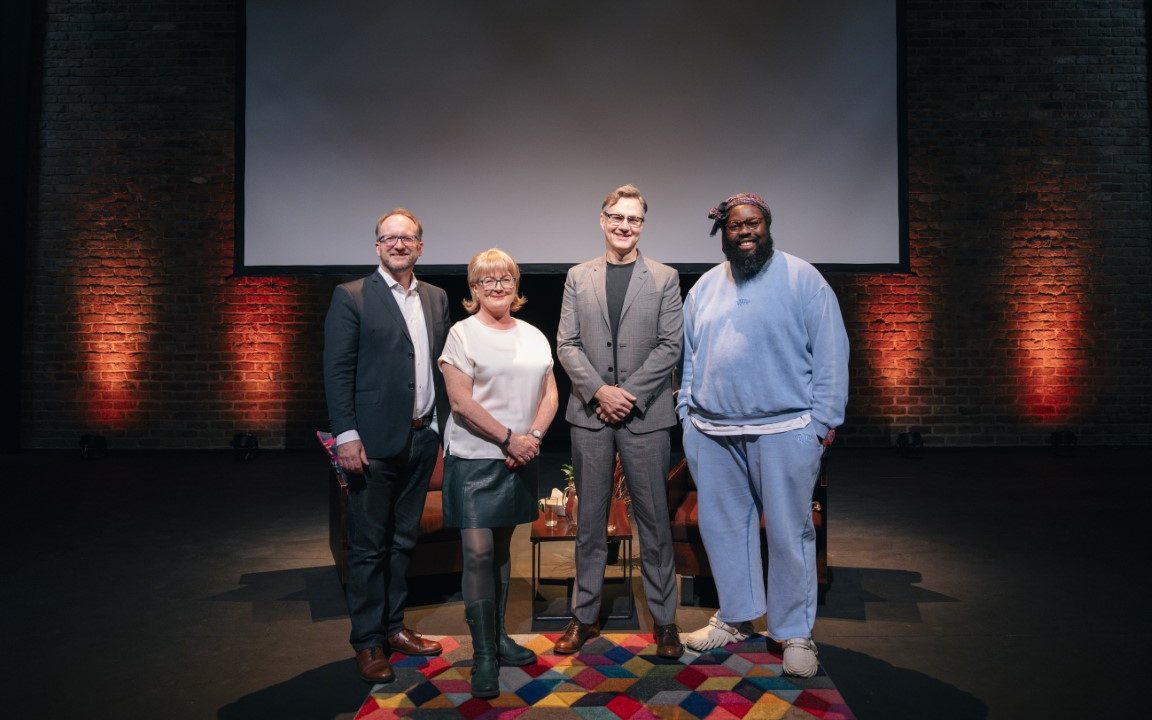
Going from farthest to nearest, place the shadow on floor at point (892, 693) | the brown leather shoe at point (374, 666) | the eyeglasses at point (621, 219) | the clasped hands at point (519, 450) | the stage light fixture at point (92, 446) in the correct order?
the stage light fixture at point (92, 446)
the eyeglasses at point (621, 219)
the brown leather shoe at point (374, 666)
the clasped hands at point (519, 450)
the shadow on floor at point (892, 693)

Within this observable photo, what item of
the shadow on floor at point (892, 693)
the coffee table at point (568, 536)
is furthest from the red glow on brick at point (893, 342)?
the shadow on floor at point (892, 693)

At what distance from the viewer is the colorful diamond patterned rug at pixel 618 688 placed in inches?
85.4

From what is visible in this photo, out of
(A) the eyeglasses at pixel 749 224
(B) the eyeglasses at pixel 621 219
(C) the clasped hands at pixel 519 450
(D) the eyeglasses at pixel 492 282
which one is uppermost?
(B) the eyeglasses at pixel 621 219

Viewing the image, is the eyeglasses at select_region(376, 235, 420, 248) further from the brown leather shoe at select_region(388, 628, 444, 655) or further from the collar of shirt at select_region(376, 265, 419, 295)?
the brown leather shoe at select_region(388, 628, 444, 655)

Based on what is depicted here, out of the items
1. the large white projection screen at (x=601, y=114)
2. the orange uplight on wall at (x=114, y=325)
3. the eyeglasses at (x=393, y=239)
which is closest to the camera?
the eyeglasses at (x=393, y=239)

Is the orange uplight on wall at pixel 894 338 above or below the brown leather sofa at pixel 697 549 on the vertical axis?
above

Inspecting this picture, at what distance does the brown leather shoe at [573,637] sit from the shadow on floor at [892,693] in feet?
2.55

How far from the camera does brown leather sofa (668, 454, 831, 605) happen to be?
9.81ft

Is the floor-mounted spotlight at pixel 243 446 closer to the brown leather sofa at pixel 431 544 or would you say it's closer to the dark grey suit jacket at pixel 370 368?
the brown leather sofa at pixel 431 544

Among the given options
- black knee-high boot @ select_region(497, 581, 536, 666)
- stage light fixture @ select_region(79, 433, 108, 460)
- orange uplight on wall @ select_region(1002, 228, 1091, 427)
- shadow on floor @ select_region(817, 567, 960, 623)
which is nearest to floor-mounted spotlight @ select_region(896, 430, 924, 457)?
orange uplight on wall @ select_region(1002, 228, 1091, 427)

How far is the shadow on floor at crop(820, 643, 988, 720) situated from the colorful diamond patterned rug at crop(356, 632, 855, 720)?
0.21ft

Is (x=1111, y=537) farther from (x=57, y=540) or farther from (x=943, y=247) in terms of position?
(x=57, y=540)

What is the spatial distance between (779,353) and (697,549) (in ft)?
3.13

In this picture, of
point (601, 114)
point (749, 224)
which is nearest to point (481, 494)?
point (749, 224)
